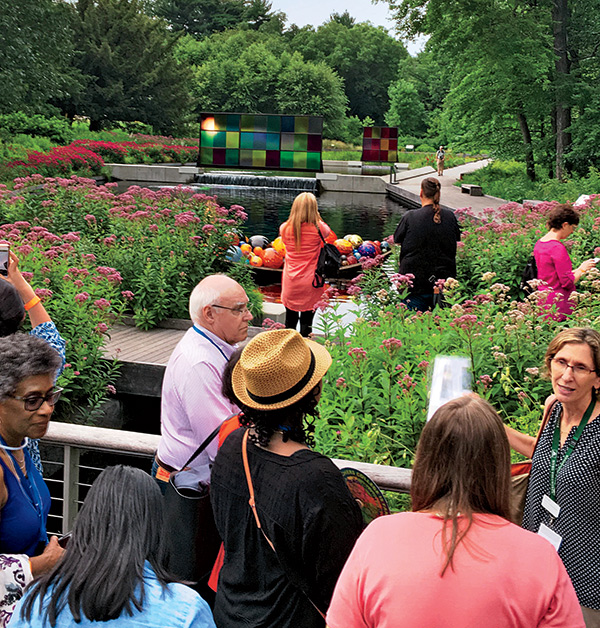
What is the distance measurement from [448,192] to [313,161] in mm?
6411

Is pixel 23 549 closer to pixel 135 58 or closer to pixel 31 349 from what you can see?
pixel 31 349

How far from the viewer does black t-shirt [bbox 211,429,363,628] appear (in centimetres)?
212

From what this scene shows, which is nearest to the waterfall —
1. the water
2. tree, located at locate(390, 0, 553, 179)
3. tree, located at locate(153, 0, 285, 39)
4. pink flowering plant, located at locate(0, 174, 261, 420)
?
the water

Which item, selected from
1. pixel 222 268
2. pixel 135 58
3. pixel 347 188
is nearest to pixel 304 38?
pixel 135 58

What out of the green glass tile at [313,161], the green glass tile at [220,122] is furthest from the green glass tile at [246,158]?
the green glass tile at [313,161]

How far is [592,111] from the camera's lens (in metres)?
22.9

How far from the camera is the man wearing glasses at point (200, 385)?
10.2 ft

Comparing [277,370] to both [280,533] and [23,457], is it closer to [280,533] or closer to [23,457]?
[280,533]

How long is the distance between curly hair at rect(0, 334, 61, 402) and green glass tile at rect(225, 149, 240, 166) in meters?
30.9

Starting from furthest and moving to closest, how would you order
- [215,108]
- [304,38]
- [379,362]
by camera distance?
[304,38]
[215,108]
[379,362]

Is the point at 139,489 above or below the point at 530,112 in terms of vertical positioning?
below

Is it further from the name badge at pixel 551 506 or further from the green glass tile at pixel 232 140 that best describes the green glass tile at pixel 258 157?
the name badge at pixel 551 506

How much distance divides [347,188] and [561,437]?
33.4 m

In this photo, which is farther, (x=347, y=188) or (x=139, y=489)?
(x=347, y=188)
